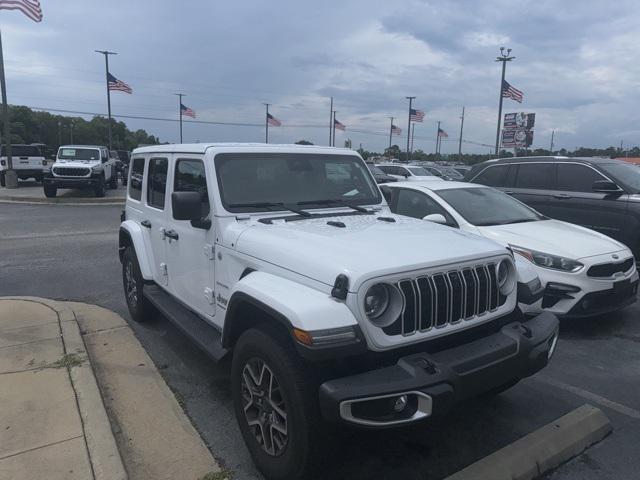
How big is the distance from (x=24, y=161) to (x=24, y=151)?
738 millimetres

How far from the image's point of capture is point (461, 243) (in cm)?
321

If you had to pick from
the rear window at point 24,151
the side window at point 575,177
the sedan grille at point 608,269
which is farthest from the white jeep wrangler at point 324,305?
the rear window at point 24,151

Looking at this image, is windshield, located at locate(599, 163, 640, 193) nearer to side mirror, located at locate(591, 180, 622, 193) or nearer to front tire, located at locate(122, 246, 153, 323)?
side mirror, located at locate(591, 180, 622, 193)

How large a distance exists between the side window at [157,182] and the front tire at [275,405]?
7.47 feet

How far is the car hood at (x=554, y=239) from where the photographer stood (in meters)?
5.42

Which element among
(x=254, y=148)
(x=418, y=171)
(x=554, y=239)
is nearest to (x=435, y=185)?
(x=554, y=239)

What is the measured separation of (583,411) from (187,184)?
137 inches

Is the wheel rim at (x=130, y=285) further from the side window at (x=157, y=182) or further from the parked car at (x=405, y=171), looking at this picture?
the parked car at (x=405, y=171)

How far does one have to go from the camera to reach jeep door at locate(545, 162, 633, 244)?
762 centimetres

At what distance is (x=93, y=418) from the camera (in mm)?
3404

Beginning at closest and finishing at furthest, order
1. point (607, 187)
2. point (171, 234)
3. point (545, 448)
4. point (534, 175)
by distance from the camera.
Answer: point (545, 448)
point (171, 234)
point (607, 187)
point (534, 175)

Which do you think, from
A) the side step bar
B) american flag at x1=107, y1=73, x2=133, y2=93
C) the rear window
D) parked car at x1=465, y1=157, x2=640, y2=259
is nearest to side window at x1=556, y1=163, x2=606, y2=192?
parked car at x1=465, y1=157, x2=640, y2=259

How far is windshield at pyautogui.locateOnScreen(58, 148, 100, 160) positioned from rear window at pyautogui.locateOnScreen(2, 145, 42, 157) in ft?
20.6

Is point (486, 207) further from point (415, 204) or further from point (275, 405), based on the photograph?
point (275, 405)
